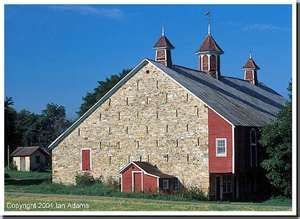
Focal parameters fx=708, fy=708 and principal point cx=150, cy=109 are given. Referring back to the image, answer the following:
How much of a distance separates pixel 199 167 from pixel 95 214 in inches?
528

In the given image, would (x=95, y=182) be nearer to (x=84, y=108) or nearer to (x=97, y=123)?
(x=97, y=123)

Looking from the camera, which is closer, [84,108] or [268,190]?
[268,190]

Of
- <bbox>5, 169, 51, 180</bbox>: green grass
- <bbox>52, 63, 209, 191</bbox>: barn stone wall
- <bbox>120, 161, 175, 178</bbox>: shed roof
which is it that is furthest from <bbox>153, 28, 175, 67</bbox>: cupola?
<bbox>5, 169, 51, 180</bbox>: green grass

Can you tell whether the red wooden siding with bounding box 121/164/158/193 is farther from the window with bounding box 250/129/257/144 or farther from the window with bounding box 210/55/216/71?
the window with bounding box 210/55/216/71

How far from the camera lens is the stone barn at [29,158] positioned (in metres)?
70.2

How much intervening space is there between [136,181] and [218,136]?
16.8 ft

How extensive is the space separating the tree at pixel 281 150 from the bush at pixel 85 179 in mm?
10576

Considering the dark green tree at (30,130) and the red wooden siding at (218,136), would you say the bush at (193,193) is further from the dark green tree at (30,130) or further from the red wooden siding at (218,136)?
the dark green tree at (30,130)

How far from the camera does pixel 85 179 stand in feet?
136

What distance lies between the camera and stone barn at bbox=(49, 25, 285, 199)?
38.8 metres

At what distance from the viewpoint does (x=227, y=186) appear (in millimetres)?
39844

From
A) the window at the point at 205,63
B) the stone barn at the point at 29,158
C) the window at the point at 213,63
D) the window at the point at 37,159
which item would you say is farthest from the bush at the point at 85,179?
the window at the point at 37,159

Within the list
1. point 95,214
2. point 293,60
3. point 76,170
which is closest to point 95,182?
point 76,170

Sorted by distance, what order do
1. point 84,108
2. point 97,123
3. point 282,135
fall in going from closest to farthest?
point 282,135 → point 97,123 → point 84,108
